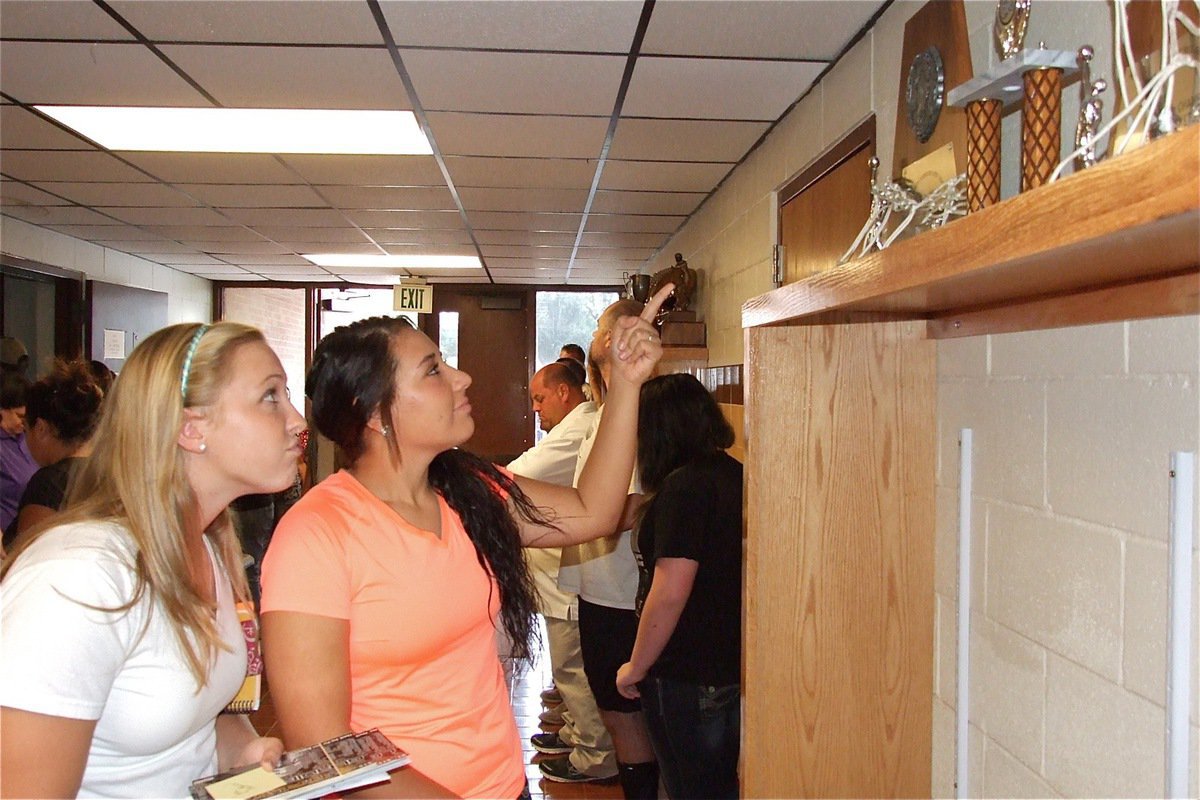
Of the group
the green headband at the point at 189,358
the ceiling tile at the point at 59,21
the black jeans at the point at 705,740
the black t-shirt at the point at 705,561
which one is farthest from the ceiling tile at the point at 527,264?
the green headband at the point at 189,358

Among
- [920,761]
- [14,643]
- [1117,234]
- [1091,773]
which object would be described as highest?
[1117,234]

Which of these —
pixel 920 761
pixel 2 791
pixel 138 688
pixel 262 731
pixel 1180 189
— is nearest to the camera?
pixel 1180 189

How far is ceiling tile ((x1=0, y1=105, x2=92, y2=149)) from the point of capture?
134 inches

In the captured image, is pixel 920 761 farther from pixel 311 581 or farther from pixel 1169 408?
pixel 311 581

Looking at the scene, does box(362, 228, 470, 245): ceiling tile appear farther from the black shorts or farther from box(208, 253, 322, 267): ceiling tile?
the black shorts

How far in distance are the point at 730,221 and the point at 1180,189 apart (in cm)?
369

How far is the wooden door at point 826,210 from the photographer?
255 centimetres

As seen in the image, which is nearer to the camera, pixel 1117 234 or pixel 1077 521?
pixel 1117 234

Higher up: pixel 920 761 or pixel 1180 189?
pixel 1180 189

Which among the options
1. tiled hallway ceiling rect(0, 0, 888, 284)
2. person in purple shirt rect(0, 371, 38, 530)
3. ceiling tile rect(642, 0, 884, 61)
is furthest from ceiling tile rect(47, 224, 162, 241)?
ceiling tile rect(642, 0, 884, 61)

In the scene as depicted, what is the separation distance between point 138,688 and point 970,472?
1.37m

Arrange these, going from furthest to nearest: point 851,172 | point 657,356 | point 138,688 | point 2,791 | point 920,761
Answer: point 851,172, point 920,761, point 657,356, point 138,688, point 2,791

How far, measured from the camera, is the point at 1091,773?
128 cm

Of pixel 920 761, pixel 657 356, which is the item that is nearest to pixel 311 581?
pixel 657 356
